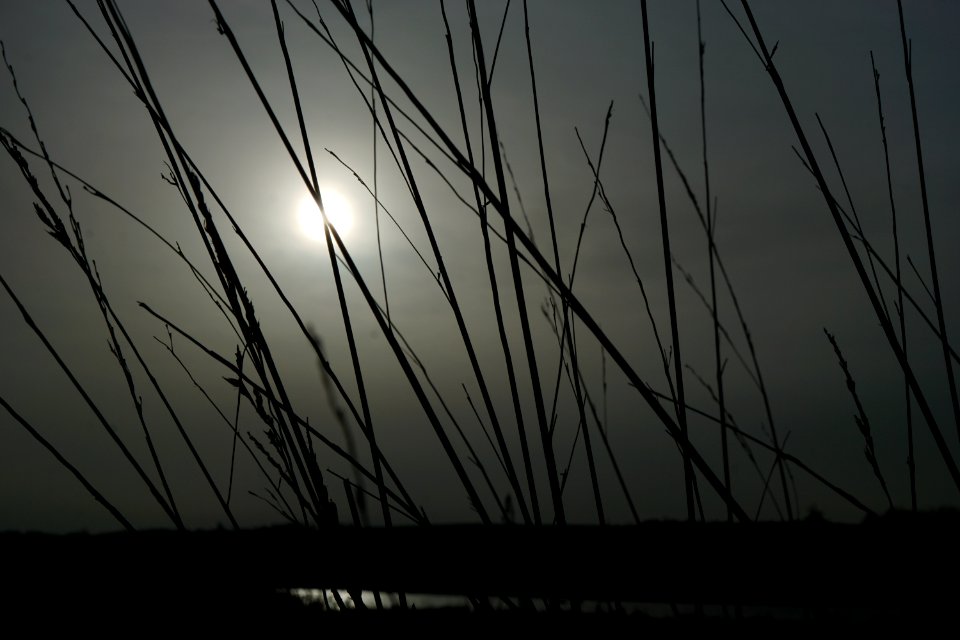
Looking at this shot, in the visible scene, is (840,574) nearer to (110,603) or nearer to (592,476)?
(592,476)

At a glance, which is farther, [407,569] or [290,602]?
[290,602]

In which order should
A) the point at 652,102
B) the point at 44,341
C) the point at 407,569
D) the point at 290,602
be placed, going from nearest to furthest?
the point at 407,569
the point at 290,602
the point at 652,102
the point at 44,341

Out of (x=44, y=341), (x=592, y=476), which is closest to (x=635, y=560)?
(x=592, y=476)

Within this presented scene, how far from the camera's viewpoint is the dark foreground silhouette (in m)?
0.52

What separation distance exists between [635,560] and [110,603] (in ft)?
1.77

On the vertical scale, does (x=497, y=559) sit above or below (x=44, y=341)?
below

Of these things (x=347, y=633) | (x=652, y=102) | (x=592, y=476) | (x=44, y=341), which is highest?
(x=652, y=102)

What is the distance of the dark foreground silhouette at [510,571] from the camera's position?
52 centimetres

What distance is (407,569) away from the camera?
63cm

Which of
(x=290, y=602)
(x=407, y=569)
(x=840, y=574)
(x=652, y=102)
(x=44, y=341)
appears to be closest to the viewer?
(x=840, y=574)

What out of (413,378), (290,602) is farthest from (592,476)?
(290,602)

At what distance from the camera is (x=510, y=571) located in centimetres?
60

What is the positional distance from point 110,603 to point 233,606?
13 centimetres

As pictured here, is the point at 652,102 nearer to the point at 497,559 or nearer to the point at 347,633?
the point at 497,559
